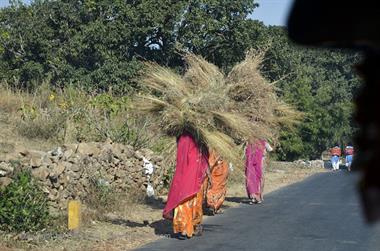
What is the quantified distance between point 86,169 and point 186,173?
3.10m

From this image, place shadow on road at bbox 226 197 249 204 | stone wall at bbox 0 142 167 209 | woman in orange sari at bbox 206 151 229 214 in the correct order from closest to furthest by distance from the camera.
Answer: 1. stone wall at bbox 0 142 167 209
2. woman in orange sari at bbox 206 151 229 214
3. shadow on road at bbox 226 197 249 204

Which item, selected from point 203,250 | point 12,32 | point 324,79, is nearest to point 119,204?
point 203,250

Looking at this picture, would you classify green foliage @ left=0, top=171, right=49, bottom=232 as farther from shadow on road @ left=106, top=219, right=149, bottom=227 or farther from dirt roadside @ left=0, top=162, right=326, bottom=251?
shadow on road @ left=106, top=219, right=149, bottom=227

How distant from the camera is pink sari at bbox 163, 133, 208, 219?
1144cm

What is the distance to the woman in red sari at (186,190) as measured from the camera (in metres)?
11.4

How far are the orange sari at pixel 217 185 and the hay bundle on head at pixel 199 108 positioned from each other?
3146 millimetres

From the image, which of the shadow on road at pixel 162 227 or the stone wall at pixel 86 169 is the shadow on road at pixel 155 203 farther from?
the shadow on road at pixel 162 227

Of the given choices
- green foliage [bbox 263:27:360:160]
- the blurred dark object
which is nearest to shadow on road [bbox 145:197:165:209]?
the blurred dark object

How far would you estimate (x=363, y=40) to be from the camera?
5.18 ft

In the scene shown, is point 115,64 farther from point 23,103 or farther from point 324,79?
point 324,79

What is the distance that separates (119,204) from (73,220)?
3.28 metres

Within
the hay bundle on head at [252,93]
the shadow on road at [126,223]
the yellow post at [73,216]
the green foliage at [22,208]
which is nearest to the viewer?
the green foliage at [22,208]

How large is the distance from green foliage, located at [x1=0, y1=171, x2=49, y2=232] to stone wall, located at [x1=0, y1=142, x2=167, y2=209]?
1.19 feet

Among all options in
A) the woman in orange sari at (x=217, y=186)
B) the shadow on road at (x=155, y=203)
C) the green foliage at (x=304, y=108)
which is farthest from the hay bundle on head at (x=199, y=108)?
the green foliage at (x=304, y=108)
